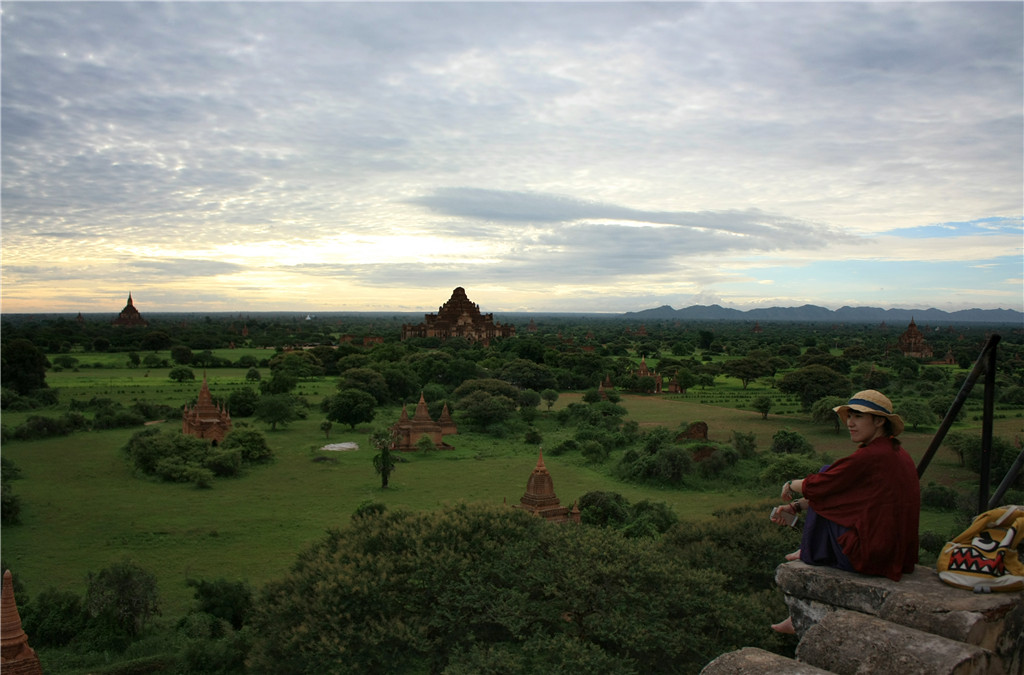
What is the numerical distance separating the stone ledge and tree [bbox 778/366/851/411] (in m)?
34.2

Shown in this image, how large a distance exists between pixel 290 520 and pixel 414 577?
34.2 ft

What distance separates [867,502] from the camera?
3.63 m

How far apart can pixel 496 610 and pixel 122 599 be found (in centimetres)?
732

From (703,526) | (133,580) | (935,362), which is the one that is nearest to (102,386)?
(133,580)

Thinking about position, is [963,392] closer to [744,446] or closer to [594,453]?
[594,453]

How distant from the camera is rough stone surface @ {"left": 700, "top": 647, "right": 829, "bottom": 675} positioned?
287 cm

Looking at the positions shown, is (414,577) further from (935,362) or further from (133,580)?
(935,362)

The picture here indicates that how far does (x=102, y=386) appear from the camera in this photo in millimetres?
41000

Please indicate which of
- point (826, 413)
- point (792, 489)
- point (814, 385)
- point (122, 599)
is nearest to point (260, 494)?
point (122, 599)

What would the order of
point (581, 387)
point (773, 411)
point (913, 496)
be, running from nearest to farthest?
point (913, 496), point (773, 411), point (581, 387)

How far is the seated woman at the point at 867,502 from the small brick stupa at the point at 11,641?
31.7 ft

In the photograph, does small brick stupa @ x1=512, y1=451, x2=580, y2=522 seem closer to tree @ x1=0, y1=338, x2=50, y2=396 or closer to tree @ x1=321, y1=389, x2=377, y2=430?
tree @ x1=321, y1=389, x2=377, y2=430

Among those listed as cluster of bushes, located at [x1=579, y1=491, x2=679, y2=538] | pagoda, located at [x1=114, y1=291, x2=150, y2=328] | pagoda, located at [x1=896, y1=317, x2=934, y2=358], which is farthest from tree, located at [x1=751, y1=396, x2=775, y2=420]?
pagoda, located at [x1=114, y1=291, x2=150, y2=328]

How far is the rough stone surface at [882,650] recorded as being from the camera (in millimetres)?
2770
